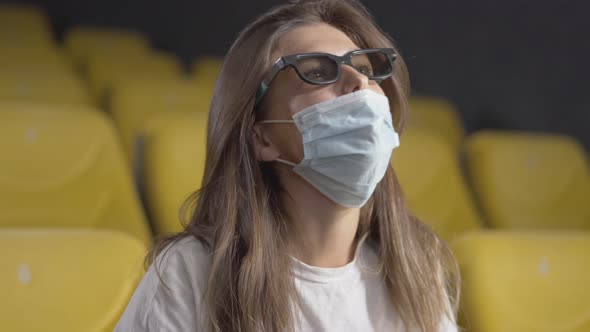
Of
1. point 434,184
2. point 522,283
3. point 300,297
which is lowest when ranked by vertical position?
point 434,184

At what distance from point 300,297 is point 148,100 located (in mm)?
926

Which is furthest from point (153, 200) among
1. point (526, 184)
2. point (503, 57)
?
point (503, 57)

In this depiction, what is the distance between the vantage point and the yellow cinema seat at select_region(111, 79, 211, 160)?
1452 mm

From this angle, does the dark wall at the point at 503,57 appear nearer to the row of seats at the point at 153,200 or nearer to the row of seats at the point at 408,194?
the row of seats at the point at 153,200

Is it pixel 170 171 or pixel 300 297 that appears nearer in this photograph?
pixel 300 297

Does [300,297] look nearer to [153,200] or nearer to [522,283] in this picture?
[522,283]

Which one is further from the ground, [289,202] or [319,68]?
[319,68]

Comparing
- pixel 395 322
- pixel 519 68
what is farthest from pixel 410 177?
pixel 519 68

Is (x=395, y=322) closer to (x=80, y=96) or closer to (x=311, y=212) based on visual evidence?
(x=311, y=212)

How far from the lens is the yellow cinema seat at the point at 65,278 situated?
71 cm

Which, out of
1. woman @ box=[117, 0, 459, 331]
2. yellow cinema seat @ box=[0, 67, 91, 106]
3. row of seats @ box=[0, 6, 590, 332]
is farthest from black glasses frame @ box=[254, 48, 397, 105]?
yellow cinema seat @ box=[0, 67, 91, 106]

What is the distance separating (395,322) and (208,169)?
21cm

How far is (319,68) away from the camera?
65 cm

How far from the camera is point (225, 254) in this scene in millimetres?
635
